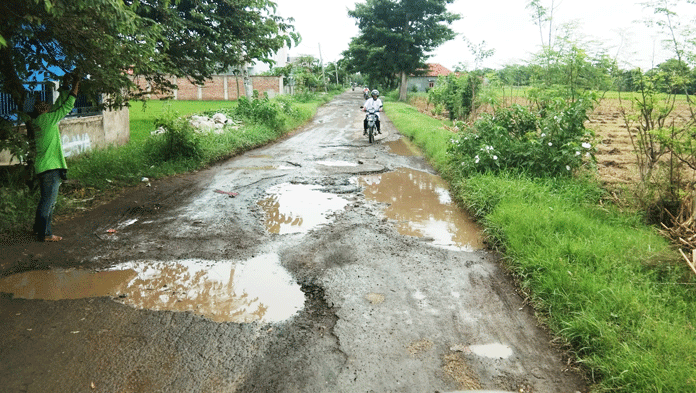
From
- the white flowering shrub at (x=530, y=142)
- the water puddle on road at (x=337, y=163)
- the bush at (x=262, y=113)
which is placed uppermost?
the bush at (x=262, y=113)

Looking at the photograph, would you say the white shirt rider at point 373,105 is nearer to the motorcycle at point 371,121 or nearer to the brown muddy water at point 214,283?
the motorcycle at point 371,121

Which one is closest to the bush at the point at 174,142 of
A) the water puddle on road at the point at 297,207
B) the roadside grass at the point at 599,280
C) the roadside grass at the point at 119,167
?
the roadside grass at the point at 119,167

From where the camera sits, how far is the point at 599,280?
3.97 metres

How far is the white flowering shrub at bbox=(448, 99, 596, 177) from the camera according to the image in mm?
6961

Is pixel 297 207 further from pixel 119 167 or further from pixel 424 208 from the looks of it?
pixel 119 167

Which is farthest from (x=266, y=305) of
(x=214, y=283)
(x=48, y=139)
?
(x=48, y=139)

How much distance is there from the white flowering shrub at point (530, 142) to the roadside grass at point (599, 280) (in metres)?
0.54

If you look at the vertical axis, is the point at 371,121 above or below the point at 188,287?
above

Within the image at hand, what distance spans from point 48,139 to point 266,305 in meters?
3.27

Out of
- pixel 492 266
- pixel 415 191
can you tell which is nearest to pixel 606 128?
pixel 415 191

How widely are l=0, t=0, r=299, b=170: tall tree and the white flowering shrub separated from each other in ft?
13.0

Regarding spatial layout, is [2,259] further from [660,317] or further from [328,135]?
[328,135]

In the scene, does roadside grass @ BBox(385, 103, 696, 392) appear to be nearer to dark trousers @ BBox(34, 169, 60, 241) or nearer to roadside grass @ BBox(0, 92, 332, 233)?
dark trousers @ BBox(34, 169, 60, 241)

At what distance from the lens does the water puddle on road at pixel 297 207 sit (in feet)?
19.8
